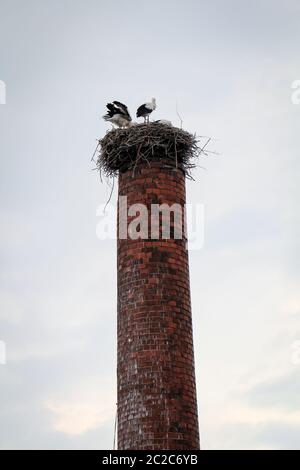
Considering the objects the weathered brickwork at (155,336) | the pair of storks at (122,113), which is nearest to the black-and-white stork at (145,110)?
the pair of storks at (122,113)

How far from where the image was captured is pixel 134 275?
1352 centimetres

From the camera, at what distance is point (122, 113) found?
1564cm

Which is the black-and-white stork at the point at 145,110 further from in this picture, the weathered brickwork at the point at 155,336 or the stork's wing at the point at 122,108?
the weathered brickwork at the point at 155,336

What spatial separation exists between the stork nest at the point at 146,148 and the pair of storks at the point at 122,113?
85 cm

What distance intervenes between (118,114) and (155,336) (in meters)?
4.80

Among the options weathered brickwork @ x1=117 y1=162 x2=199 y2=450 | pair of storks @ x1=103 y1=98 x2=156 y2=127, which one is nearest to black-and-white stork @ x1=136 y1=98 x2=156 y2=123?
pair of storks @ x1=103 y1=98 x2=156 y2=127

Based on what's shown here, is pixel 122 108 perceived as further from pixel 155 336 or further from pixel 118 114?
pixel 155 336

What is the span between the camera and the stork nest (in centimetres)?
1414

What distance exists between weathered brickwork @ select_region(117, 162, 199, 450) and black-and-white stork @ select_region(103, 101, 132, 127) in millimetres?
1818

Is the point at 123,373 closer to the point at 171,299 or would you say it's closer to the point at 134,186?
the point at 171,299

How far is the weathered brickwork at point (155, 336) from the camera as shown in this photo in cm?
1264
